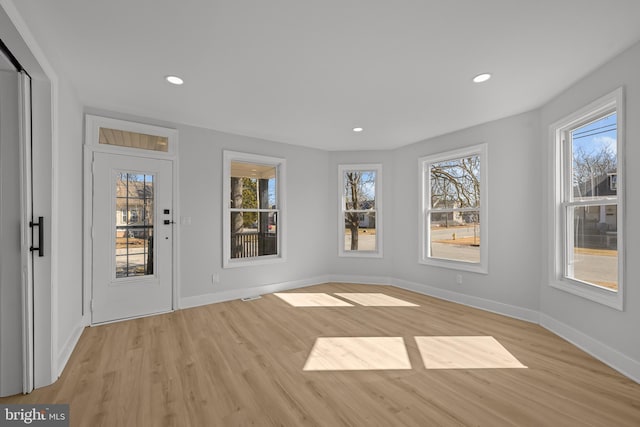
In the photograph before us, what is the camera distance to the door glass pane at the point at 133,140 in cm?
359

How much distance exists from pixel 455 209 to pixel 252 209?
322 centimetres

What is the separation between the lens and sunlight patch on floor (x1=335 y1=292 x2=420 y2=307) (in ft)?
14.0

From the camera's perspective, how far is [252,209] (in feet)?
16.0

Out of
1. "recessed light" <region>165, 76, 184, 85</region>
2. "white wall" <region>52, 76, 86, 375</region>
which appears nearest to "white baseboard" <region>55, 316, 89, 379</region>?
"white wall" <region>52, 76, 86, 375</region>

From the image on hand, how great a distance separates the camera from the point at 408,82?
2887 mm

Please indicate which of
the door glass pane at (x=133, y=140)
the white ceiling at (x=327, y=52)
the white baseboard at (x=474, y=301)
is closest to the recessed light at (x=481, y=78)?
the white ceiling at (x=327, y=52)

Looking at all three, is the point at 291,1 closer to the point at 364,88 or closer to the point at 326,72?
the point at 326,72

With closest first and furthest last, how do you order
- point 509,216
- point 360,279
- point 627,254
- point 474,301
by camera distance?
point 627,254 < point 509,216 < point 474,301 < point 360,279

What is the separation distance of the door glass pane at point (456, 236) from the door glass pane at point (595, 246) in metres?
1.26

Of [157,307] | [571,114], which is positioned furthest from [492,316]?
[157,307]

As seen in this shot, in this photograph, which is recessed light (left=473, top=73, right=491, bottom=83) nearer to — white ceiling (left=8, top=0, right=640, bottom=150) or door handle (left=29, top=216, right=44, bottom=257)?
white ceiling (left=8, top=0, right=640, bottom=150)

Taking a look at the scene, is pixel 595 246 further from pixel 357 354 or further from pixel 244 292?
pixel 244 292

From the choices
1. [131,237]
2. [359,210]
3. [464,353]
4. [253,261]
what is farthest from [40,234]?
[359,210]

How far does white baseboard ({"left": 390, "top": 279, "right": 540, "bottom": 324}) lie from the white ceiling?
247 cm
